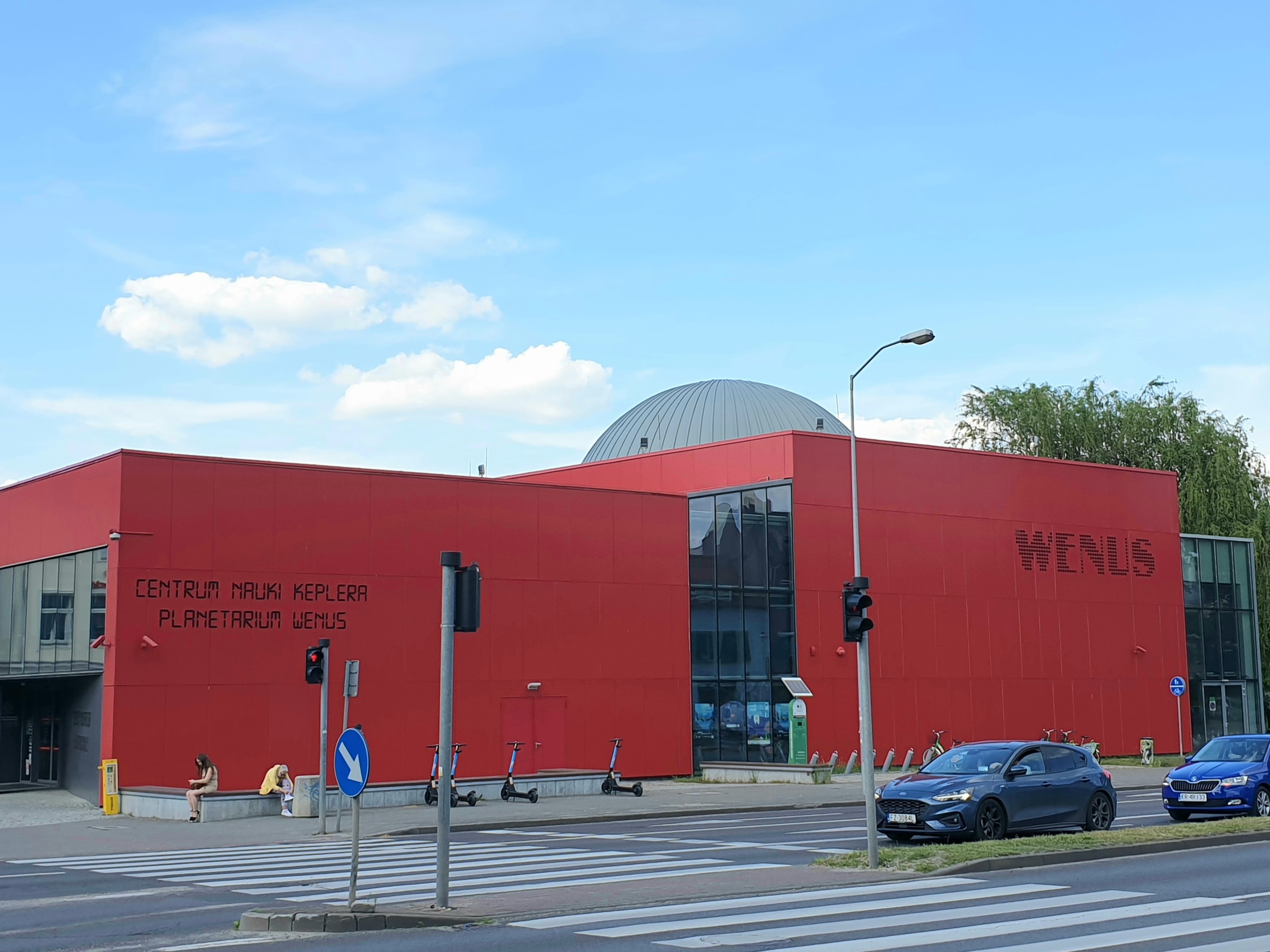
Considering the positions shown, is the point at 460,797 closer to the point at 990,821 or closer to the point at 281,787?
the point at 281,787

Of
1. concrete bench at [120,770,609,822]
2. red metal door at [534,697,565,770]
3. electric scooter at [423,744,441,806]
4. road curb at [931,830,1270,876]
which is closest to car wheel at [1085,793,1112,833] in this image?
road curb at [931,830,1270,876]

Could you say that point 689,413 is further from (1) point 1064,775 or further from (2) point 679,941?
(2) point 679,941

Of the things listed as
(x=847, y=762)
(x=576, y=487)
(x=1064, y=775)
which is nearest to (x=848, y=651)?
(x=847, y=762)

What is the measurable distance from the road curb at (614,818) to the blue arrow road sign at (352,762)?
9.34 m

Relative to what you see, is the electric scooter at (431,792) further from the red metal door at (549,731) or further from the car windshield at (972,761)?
the car windshield at (972,761)

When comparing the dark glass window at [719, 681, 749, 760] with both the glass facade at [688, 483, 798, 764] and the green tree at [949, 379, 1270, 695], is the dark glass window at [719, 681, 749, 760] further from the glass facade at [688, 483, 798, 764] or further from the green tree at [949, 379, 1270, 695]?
the green tree at [949, 379, 1270, 695]

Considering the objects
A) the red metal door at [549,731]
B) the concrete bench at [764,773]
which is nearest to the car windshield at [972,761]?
the concrete bench at [764,773]

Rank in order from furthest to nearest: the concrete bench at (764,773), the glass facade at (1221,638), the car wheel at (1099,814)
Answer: the glass facade at (1221,638) → the concrete bench at (764,773) → the car wheel at (1099,814)

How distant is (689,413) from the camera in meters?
54.0

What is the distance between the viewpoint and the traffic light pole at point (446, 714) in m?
12.9

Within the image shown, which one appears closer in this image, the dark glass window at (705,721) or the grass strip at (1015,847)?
the grass strip at (1015,847)

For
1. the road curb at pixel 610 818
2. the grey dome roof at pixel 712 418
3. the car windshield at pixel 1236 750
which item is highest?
the grey dome roof at pixel 712 418

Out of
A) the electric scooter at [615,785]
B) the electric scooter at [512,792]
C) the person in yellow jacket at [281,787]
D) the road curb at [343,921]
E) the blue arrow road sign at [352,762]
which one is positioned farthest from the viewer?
the electric scooter at [615,785]

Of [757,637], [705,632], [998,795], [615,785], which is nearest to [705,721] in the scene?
[705,632]
